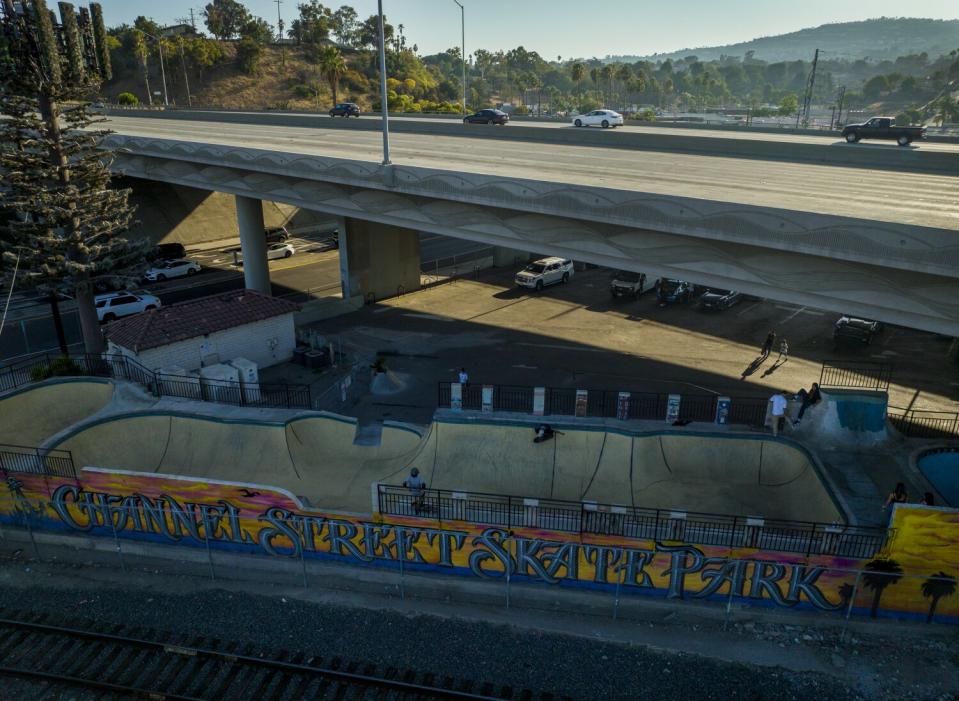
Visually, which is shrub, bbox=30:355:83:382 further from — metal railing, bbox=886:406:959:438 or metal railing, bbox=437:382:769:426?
metal railing, bbox=886:406:959:438

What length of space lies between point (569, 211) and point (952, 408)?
16.6 meters

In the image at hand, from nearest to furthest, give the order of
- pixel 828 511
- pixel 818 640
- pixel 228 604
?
1. pixel 818 640
2. pixel 228 604
3. pixel 828 511

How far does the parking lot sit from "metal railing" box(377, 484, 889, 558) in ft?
30.4

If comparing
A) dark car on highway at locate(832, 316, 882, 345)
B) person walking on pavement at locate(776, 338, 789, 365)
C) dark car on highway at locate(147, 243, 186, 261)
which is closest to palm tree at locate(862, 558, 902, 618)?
person walking on pavement at locate(776, 338, 789, 365)

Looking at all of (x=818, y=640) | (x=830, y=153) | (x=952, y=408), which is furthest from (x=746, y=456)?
(x=830, y=153)

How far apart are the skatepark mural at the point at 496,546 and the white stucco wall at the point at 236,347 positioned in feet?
28.1

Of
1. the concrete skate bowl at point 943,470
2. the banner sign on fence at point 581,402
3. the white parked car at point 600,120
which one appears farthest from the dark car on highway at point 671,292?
the concrete skate bowl at point 943,470

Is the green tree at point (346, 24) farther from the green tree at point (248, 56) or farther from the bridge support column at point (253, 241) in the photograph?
the bridge support column at point (253, 241)

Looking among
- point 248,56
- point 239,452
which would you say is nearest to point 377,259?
point 239,452

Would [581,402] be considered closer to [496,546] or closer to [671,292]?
[496,546]

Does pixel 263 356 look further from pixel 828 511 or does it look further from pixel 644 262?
pixel 828 511

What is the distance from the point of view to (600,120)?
41594mm

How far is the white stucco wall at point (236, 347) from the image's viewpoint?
2406 cm

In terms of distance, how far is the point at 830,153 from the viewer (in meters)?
26.8
